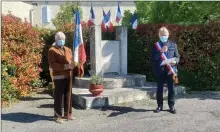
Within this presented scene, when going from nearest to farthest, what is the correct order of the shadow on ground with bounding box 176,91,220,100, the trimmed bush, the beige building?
the trimmed bush
the shadow on ground with bounding box 176,91,220,100
the beige building

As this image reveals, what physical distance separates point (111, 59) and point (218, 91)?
11.1 ft

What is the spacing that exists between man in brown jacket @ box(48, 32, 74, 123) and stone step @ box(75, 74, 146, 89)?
9.31 ft

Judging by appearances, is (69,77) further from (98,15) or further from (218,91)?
(98,15)

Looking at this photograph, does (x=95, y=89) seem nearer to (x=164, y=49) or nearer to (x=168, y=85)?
(x=168, y=85)

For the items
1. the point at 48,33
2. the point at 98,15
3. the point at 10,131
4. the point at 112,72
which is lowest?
the point at 10,131

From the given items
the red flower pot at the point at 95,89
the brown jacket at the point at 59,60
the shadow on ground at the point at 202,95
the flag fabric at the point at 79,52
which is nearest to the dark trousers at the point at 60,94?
the brown jacket at the point at 59,60

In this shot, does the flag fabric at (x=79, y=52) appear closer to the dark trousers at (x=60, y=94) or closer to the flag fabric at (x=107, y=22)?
the dark trousers at (x=60, y=94)

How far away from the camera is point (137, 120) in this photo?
7.70 m

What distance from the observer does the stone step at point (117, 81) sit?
34.4ft

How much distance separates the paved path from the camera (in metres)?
7.17

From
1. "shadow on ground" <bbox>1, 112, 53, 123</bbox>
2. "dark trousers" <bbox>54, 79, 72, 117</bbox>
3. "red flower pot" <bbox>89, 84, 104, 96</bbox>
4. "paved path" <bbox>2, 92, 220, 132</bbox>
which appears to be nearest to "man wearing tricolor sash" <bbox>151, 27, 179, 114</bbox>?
"paved path" <bbox>2, 92, 220, 132</bbox>

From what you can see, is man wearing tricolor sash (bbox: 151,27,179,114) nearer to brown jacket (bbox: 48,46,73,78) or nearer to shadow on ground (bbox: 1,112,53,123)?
brown jacket (bbox: 48,46,73,78)

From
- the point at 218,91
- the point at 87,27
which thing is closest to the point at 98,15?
the point at 87,27

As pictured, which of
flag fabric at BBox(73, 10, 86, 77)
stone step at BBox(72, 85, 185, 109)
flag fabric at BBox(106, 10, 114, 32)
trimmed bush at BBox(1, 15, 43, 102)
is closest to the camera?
flag fabric at BBox(73, 10, 86, 77)
